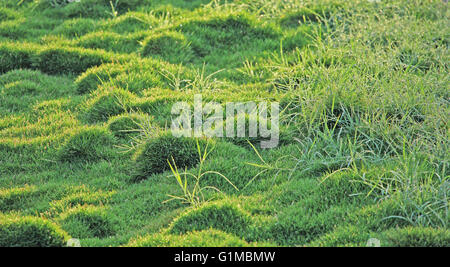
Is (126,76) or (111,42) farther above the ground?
(111,42)

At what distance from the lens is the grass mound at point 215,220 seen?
4.43 m

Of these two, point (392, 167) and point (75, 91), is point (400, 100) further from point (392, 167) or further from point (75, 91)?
point (75, 91)

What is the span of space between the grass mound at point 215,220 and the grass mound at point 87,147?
1.71 metres

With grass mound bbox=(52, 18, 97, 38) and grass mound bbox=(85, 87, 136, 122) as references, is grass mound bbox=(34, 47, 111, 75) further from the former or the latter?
grass mound bbox=(85, 87, 136, 122)

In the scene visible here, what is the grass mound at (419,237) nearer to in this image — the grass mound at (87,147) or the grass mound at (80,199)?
the grass mound at (80,199)

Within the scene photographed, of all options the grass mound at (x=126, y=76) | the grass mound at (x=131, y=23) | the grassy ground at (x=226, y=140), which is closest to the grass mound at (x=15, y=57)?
the grassy ground at (x=226, y=140)

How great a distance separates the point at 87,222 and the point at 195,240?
3.72ft

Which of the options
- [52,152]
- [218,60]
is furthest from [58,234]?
[218,60]

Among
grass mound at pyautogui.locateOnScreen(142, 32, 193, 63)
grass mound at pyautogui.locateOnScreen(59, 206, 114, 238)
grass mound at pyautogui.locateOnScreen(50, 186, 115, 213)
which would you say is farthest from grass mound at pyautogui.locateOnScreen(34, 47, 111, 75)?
grass mound at pyautogui.locateOnScreen(59, 206, 114, 238)

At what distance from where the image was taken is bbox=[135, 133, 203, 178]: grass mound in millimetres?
5484

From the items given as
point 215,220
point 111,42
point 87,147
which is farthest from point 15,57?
point 215,220

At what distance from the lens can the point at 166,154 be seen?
5504mm

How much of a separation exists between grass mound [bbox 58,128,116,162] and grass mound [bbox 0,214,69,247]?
149 centimetres

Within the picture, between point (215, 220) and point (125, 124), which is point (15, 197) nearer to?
point (125, 124)
